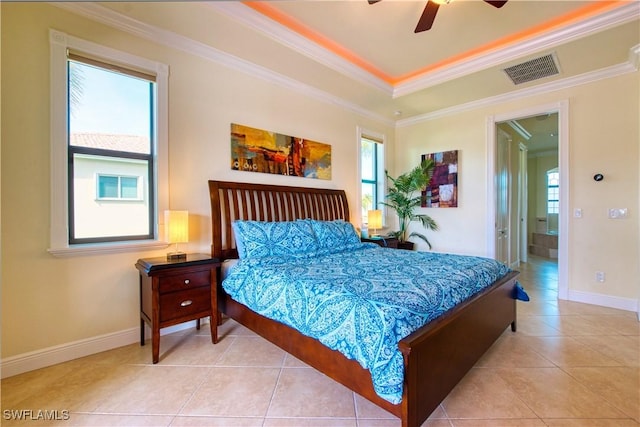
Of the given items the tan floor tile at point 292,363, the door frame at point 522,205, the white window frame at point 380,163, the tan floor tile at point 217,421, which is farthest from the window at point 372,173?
the tan floor tile at point 217,421

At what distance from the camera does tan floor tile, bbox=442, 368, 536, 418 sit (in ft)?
Answer: 5.33

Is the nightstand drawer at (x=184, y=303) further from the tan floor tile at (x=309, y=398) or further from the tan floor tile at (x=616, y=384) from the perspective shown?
the tan floor tile at (x=616, y=384)

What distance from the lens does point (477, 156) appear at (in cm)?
442

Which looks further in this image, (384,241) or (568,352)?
(384,241)

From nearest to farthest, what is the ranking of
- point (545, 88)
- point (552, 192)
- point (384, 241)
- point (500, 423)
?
point (500, 423) < point (545, 88) < point (384, 241) < point (552, 192)

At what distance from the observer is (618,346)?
2418mm

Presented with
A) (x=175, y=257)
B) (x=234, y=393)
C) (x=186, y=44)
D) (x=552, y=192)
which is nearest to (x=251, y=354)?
(x=234, y=393)

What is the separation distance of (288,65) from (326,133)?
3.74ft

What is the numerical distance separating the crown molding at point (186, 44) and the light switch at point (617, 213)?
3.84 meters

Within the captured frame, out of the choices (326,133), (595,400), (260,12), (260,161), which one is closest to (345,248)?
(260,161)

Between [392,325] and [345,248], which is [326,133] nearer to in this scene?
[345,248]

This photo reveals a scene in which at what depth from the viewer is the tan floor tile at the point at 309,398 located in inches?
65.4

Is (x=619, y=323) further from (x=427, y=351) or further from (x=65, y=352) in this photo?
(x=65, y=352)

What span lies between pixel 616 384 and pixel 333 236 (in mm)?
2473
